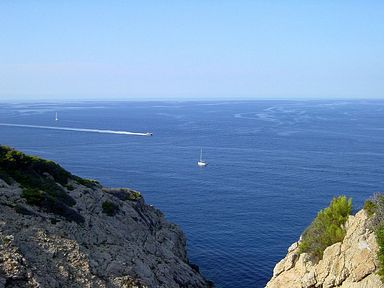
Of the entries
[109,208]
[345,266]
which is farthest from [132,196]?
[345,266]

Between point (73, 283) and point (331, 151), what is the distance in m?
133

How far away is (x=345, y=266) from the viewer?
38.1m

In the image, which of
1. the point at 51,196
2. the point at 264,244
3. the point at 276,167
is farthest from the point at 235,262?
the point at 276,167

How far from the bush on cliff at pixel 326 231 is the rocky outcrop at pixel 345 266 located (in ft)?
2.59

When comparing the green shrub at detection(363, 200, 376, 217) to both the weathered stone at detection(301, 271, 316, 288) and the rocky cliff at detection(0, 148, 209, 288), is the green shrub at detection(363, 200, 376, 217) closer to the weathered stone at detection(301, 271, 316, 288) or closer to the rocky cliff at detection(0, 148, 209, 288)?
the weathered stone at detection(301, 271, 316, 288)

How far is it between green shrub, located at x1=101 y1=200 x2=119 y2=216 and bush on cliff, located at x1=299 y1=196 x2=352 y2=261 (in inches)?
793

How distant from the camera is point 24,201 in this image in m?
39.9

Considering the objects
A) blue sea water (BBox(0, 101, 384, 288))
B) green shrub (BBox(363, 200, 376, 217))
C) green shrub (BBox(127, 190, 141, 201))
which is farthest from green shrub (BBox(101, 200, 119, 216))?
green shrub (BBox(363, 200, 376, 217))

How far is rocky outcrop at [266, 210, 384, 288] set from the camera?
120 feet

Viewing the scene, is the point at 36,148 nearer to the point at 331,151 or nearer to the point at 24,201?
the point at 331,151

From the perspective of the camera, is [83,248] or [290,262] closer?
[83,248]

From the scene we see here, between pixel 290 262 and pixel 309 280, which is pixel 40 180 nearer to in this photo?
pixel 290 262

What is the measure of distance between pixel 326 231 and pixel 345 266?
5.27 m

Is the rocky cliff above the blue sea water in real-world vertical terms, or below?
above
